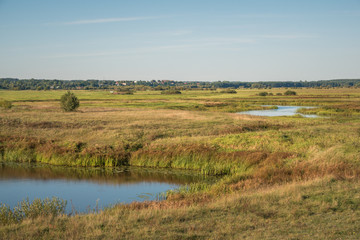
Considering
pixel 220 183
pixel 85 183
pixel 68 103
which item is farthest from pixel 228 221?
pixel 68 103

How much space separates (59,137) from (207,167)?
16.4m

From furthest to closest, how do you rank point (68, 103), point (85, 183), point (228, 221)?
point (68, 103) < point (85, 183) < point (228, 221)

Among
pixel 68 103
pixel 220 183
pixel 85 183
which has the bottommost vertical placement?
pixel 85 183

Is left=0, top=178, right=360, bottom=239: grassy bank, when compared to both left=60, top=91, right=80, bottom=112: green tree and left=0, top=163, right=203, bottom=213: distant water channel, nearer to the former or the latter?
left=0, top=163, right=203, bottom=213: distant water channel

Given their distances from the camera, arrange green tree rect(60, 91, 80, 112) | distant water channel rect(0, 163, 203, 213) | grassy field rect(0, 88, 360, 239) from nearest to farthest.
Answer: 1. grassy field rect(0, 88, 360, 239)
2. distant water channel rect(0, 163, 203, 213)
3. green tree rect(60, 91, 80, 112)

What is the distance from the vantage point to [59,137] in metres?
33.8

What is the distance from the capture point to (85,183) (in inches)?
894

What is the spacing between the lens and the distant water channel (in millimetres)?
19250

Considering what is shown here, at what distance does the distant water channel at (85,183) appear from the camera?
19.2 m

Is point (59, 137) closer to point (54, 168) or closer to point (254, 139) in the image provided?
point (54, 168)

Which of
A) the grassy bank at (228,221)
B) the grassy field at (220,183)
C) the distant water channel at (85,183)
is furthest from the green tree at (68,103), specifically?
the grassy bank at (228,221)

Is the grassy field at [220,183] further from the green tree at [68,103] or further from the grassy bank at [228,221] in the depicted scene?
the green tree at [68,103]

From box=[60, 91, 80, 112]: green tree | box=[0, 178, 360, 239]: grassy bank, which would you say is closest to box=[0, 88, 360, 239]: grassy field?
box=[0, 178, 360, 239]: grassy bank

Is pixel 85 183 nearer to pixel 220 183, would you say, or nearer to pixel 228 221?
pixel 220 183
